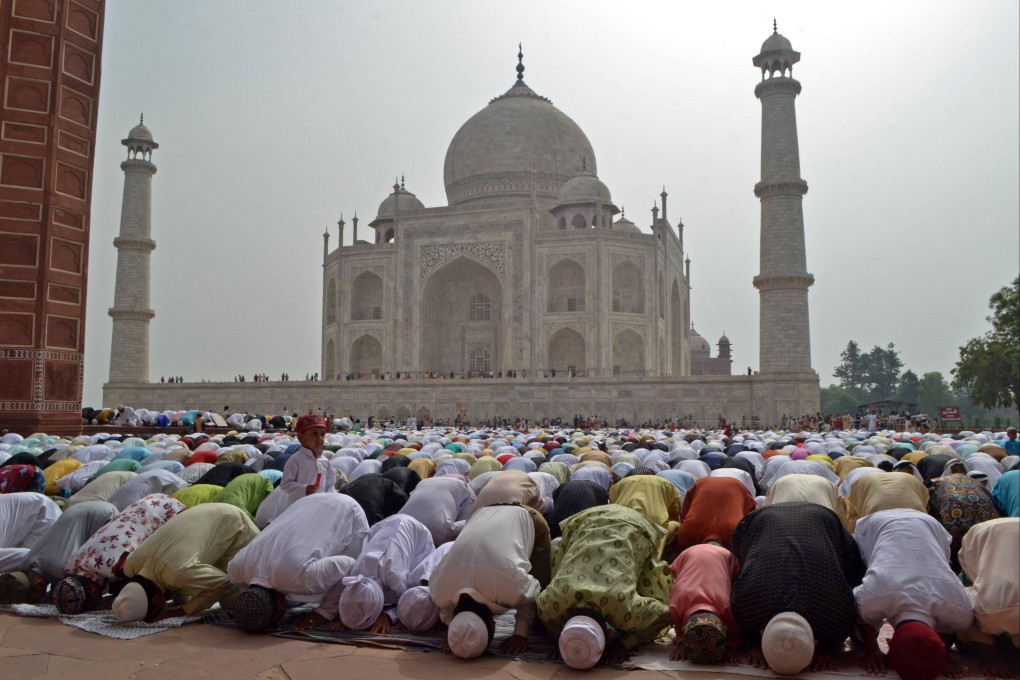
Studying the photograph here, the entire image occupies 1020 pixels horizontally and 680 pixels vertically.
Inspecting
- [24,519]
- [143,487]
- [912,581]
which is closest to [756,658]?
[912,581]

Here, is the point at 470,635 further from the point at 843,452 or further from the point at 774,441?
the point at 774,441

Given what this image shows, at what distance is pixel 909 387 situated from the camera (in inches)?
2010

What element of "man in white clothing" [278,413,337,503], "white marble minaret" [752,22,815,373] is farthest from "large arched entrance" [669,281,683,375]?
"man in white clothing" [278,413,337,503]

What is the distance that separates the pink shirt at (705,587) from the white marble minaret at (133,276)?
29039mm

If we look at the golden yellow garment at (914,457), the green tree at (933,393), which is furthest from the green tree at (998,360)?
the green tree at (933,393)

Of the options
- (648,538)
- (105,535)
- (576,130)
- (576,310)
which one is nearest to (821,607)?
(648,538)

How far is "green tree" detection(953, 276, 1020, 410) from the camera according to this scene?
23.7 metres

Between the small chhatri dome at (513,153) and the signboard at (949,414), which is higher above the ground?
the small chhatri dome at (513,153)

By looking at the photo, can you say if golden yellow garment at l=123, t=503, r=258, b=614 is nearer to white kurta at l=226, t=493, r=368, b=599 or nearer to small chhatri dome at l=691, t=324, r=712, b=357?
white kurta at l=226, t=493, r=368, b=599

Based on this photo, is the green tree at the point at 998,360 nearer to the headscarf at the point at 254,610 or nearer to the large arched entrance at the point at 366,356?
the large arched entrance at the point at 366,356

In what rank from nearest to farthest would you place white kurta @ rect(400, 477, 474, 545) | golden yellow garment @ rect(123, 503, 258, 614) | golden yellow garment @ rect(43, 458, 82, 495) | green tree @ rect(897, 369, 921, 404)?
golden yellow garment @ rect(123, 503, 258, 614)
white kurta @ rect(400, 477, 474, 545)
golden yellow garment @ rect(43, 458, 82, 495)
green tree @ rect(897, 369, 921, 404)

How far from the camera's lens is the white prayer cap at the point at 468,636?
3.88 meters

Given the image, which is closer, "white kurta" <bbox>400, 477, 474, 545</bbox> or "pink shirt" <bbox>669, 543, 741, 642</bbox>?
"pink shirt" <bbox>669, 543, 741, 642</bbox>

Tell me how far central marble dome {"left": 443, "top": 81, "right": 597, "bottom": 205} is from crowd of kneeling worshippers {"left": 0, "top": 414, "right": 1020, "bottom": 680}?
2889cm
